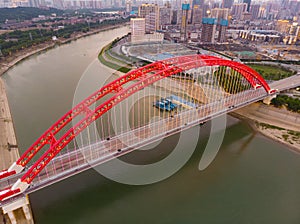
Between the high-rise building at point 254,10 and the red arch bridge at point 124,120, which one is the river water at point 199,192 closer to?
the red arch bridge at point 124,120

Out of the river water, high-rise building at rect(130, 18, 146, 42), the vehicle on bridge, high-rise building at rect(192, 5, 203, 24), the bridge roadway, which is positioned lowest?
the river water

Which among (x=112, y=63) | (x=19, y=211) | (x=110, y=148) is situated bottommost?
(x=19, y=211)

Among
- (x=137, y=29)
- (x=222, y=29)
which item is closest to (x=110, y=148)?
(x=137, y=29)

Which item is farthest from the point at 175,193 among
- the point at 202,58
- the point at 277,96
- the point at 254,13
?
the point at 254,13

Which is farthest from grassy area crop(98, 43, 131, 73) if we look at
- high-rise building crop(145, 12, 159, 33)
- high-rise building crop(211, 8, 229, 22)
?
high-rise building crop(211, 8, 229, 22)

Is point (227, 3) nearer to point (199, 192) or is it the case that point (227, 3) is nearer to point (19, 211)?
point (199, 192)

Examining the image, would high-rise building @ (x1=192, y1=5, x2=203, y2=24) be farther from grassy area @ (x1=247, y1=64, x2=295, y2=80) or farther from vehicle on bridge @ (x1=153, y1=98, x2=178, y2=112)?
vehicle on bridge @ (x1=153, y1=98, x2=178, y2=112)
